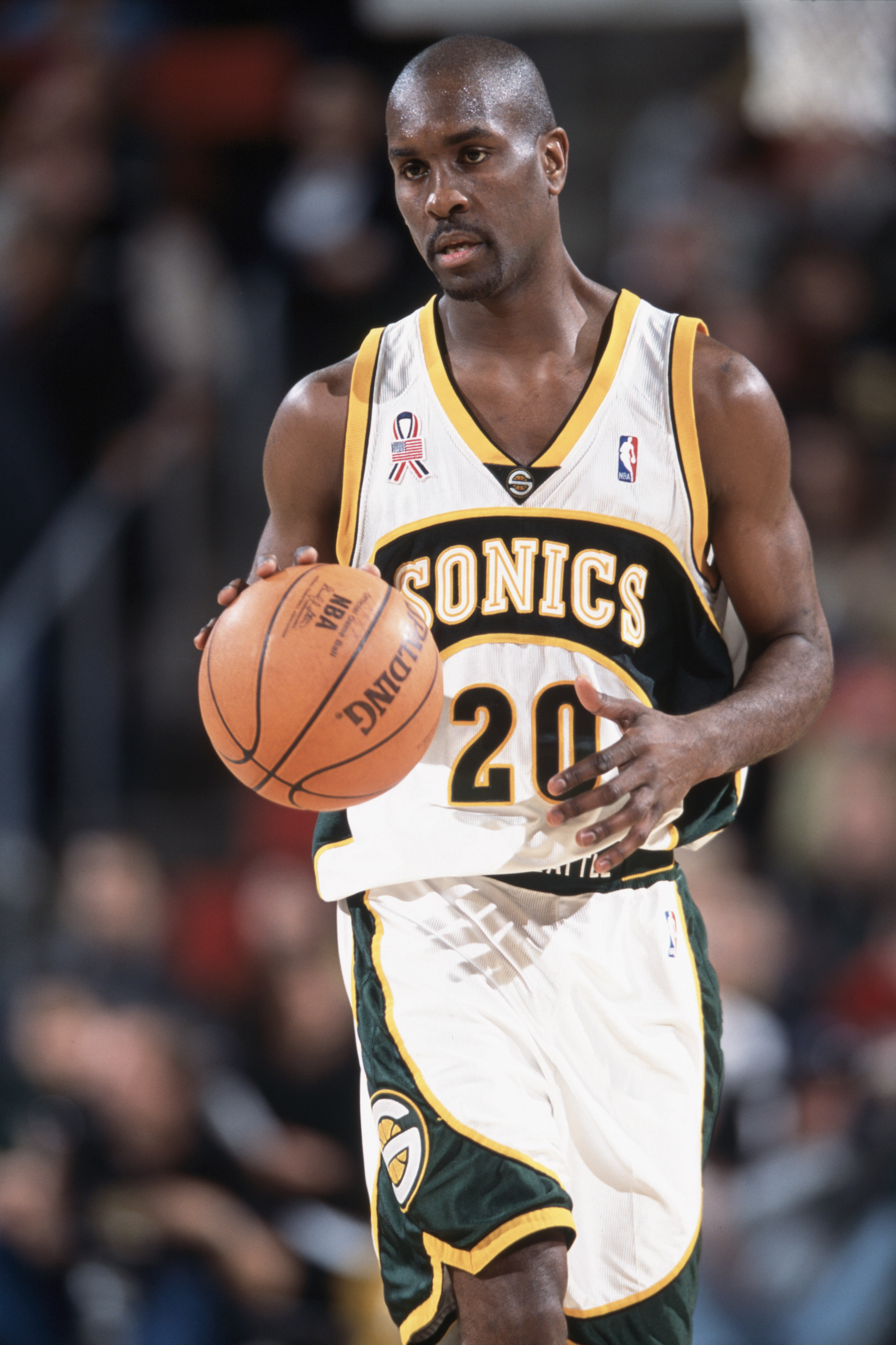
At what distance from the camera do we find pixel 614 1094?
294cm

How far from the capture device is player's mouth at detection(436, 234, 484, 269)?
2.96 metres

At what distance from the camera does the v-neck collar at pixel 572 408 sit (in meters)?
3.06

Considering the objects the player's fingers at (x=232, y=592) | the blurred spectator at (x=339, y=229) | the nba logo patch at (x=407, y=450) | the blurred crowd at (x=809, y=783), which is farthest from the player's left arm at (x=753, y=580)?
the blurred spectator at (x=339, y=229)

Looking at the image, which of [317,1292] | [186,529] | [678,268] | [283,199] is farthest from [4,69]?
[317,1292]

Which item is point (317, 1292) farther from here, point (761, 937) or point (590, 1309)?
point (590, 1309)

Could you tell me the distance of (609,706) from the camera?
268 centimetres

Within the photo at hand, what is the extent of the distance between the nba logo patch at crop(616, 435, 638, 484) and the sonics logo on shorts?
46.9 inches

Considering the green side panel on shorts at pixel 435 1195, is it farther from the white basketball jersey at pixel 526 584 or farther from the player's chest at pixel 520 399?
the player's chest at pixel 520 399

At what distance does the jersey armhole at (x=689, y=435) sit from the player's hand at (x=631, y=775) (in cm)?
49

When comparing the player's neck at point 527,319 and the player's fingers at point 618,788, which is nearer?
the player's fingers at point 618,788

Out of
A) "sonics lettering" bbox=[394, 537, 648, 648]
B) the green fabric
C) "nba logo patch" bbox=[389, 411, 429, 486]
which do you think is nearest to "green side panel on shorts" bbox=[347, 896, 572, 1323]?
the green fabric

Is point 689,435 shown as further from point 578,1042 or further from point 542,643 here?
point 578,1042

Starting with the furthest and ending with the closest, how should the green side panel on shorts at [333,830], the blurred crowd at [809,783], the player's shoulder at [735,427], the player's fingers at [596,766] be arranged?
the blurred crowd at [809,783], the green side panel on shorts at [333,830], the player's shoulder at [735,427], the player's fingers at [596,766]

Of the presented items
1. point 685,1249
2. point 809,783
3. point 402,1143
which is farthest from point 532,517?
point 809,783
